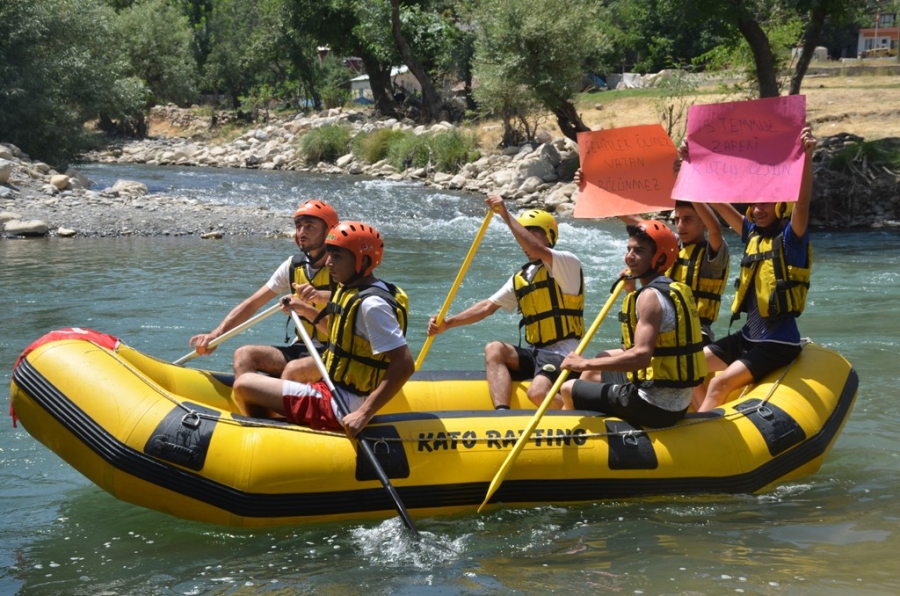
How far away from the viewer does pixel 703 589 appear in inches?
163

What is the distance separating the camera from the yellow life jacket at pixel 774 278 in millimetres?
5332

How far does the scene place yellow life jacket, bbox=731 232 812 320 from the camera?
17.5 feet

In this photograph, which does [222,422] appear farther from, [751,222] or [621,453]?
[751,222]

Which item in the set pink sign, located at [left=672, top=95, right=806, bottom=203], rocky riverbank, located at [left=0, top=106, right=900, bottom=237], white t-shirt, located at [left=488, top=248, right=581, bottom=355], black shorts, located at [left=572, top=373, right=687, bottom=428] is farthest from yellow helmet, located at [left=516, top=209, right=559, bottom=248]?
rocky riverbank, located at [left=0, top=106, right=900, bottom=237]

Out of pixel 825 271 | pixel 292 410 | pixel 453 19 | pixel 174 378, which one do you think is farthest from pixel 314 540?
pixel 453 19

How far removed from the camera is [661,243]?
15.3 ft

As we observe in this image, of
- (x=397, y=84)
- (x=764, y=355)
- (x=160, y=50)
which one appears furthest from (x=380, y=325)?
(x=160, y=50)

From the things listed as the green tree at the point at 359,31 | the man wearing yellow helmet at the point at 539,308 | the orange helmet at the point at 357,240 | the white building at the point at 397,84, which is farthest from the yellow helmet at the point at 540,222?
the white building at the point at 397,84

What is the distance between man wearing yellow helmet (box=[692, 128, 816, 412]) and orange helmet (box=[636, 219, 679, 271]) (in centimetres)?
91

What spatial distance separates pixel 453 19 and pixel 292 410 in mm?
30110

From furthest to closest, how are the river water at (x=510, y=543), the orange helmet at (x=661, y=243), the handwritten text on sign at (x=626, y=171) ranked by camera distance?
the handwritten text on sign at (x=626, y=171) < the orange helmet at (x=661, y=243) < the river water at (x=510, y=543)

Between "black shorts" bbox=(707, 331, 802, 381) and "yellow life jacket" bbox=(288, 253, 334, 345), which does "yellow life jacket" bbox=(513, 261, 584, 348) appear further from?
"yellow life jacket" bbox=(288, 253, 334, 345)

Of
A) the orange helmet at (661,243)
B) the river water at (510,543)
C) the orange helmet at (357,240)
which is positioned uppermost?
the orange helmet at (357,240)

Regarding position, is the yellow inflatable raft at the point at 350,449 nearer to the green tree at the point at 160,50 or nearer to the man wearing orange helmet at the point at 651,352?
the man wearing orange helmet at the point at 651,352
